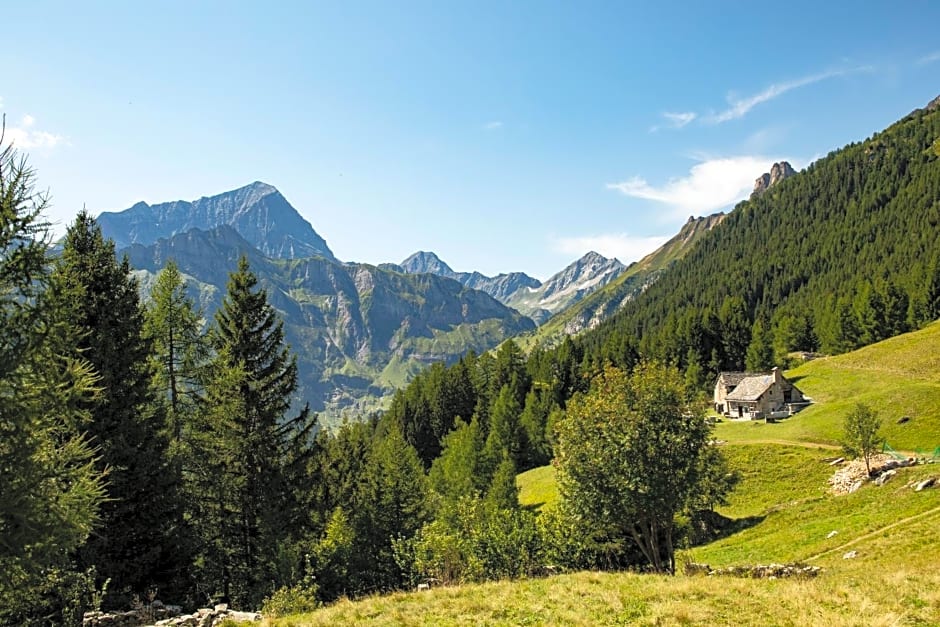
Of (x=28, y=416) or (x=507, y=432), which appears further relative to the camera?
(x=507, y=432)

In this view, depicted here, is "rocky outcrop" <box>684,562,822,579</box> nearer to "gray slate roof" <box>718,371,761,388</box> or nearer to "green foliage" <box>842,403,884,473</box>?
"green foliage" <box>842,403,884,473</box>

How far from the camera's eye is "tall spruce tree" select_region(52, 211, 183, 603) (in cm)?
1766

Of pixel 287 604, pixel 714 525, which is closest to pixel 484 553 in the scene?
pixel 287 604

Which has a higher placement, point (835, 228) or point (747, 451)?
point (835, 228)

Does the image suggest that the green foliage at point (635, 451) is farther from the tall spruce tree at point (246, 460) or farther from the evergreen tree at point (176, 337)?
the evergreen tree at point (176, 337)

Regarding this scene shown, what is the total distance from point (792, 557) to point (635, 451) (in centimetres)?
1370

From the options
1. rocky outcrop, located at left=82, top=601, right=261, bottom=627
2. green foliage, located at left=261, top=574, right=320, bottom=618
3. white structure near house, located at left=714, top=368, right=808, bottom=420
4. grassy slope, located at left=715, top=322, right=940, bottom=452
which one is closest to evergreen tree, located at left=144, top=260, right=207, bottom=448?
rocky outcrop, located at left=82, top=601, right=261, bottom=627

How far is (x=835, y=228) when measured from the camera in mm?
183125

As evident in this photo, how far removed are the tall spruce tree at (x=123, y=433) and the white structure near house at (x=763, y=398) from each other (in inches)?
2628

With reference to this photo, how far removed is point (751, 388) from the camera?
73.0 metres

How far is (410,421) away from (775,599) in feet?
276

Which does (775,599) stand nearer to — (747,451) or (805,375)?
(747,451)

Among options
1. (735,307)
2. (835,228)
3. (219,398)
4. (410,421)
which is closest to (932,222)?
(835,228)

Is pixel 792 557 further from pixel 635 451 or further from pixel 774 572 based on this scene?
pixel 635 451
